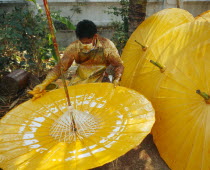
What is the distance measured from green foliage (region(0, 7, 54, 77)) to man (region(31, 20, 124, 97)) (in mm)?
1967

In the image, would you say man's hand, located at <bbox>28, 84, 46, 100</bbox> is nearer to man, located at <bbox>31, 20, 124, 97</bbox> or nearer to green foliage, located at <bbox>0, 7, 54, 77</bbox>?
man, located at <bbox>31, 20, 124, 97</bbox>

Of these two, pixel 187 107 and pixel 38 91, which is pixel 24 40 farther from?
pixel 187 107

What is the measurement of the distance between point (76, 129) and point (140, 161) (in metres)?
1.24

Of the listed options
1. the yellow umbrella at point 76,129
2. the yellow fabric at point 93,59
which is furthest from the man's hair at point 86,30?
the yellow umbrella at point 76,129

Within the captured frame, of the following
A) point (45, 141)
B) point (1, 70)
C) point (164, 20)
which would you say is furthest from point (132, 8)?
point (45, 141)

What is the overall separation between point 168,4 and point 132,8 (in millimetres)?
3844

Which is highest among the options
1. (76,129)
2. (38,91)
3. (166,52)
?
→ (166,52)

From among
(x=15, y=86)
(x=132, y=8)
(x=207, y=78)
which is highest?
(x=132, y=8)

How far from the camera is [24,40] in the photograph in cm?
453

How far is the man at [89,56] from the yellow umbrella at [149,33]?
0.62 m

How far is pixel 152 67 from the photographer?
2.95 metres

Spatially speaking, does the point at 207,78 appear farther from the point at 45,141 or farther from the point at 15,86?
the point at 15,86

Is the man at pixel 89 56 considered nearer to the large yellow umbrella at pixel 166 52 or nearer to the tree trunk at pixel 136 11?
the large yellow umbrella at pixel 166 52

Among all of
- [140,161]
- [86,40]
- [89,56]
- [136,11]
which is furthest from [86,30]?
[136,11]
